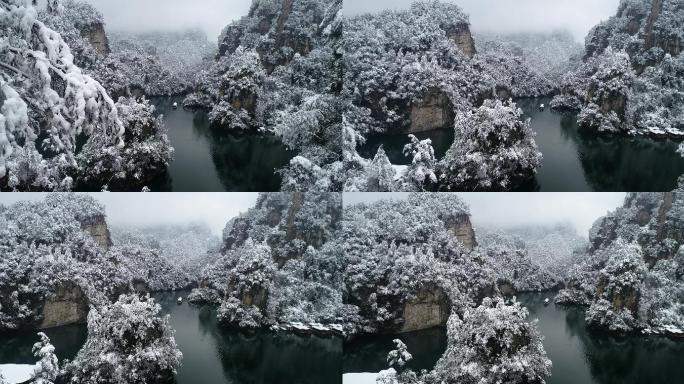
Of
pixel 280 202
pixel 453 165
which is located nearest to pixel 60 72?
pixel 280 202

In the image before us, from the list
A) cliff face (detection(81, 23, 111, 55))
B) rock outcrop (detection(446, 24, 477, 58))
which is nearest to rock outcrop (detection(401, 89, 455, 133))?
rock outcrop (detection(446, 24, 477, 58))

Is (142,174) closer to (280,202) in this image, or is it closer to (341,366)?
(280,202)

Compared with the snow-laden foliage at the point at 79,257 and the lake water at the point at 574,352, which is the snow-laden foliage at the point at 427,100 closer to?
the lake water at the point at 574,352

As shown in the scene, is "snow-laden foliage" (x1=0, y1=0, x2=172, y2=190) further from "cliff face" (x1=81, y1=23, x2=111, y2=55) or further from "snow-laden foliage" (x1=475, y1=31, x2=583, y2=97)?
"snow-laden foliage" (x1=475, y1=31, x2=583, y2=97)

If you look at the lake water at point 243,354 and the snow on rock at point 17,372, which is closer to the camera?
the snow on rock at point 17,372

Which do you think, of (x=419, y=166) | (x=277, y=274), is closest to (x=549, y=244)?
(x=419, y=166)

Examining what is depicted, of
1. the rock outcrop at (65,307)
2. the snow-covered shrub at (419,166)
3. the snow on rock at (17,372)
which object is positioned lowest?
the snow on rock at (17,372)

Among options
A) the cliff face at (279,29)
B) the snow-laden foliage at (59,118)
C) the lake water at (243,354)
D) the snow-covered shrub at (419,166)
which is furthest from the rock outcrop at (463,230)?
the snow-laden foliage at (59,118)
